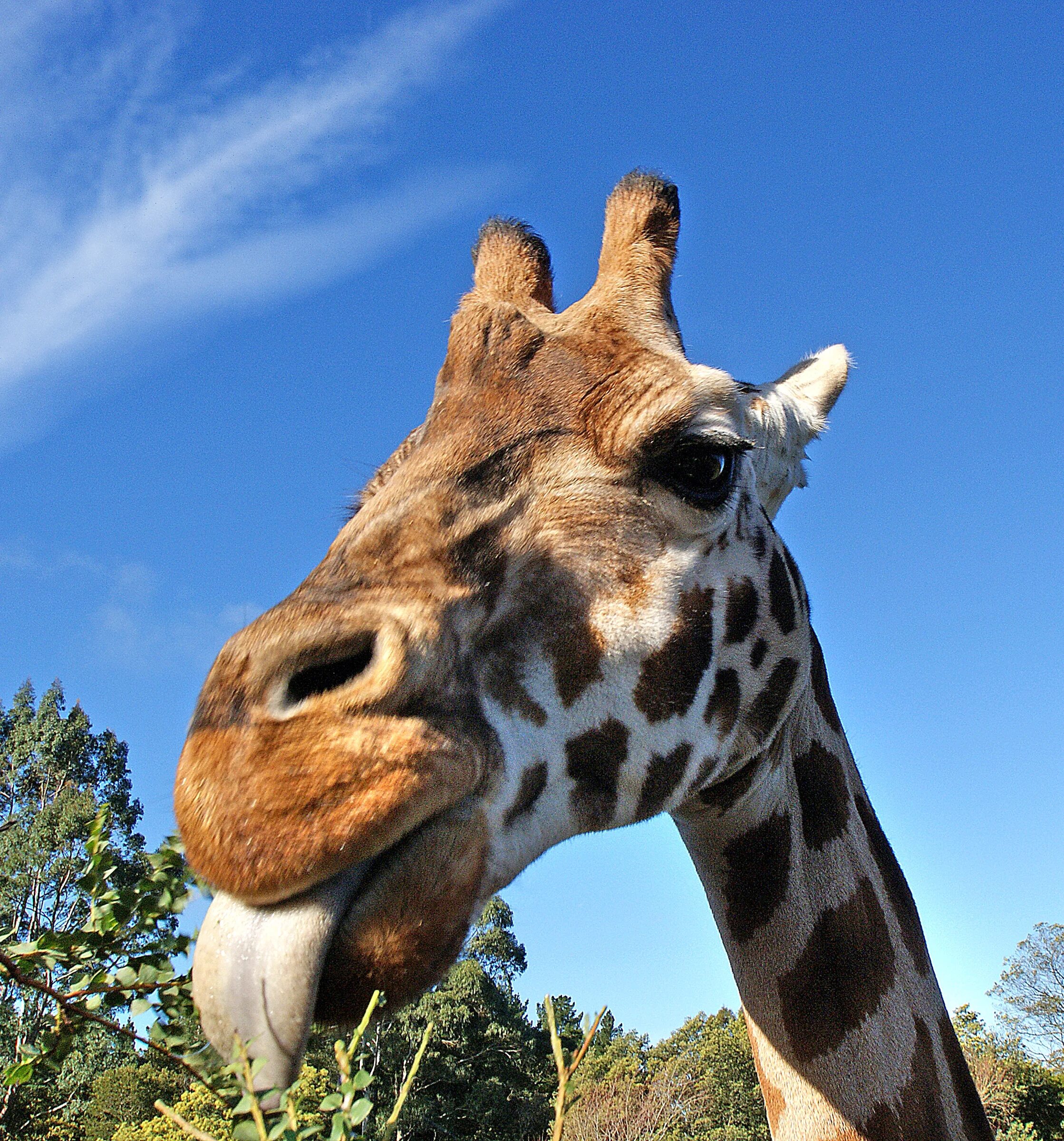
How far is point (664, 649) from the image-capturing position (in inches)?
86.8

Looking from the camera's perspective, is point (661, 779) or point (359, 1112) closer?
point (359, 1112)

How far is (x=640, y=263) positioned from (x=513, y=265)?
1.73 feet

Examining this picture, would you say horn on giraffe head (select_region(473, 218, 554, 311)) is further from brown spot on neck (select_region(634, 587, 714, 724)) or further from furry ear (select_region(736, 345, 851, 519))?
brown spot on neck (select_region(634, 587, 714, 724))

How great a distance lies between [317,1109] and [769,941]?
62.2 inches

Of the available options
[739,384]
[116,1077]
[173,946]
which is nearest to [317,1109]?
[173,946]

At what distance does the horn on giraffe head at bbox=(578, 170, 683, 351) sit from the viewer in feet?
8.77

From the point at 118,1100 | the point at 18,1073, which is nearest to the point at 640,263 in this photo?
the point at 18,1073

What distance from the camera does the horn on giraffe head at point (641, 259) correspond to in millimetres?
2674

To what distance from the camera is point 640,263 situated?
9.49 ft

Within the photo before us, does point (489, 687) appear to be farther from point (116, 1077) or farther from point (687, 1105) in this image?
point (687, 1105)

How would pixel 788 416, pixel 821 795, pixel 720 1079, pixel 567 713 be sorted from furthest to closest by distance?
Answer: pixel 720 1079 < pixel 788 416 < pixel 821 795 < pixel 567 713

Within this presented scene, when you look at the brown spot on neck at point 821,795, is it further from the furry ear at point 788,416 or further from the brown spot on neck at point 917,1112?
the furry ear at point 788,416

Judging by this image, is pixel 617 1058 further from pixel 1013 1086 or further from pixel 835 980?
pixel 835 980

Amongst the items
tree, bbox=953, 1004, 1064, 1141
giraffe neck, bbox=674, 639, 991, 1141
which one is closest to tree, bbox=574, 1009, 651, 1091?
tree, bbox=953, 1004, 1064, 1141
